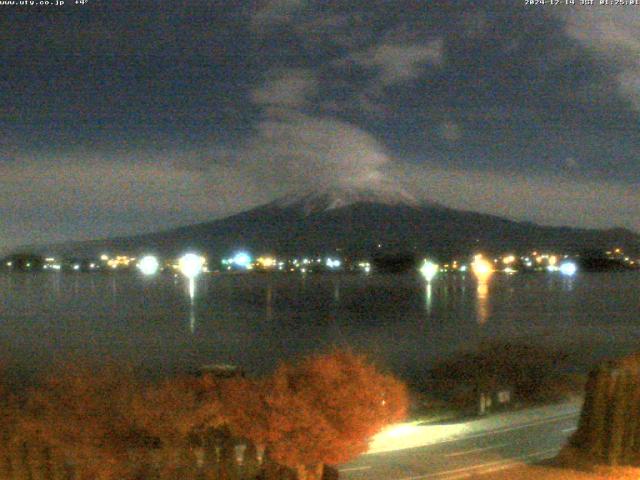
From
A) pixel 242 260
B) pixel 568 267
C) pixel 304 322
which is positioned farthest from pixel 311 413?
pixel 568 267

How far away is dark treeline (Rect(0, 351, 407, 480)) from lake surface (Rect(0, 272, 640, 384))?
7.13 metres

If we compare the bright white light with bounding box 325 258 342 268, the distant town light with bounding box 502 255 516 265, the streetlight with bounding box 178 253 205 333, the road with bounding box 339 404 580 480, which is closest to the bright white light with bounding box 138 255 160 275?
→ the streetlight with bounding box 178 253 205 333

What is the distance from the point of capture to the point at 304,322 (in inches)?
1665

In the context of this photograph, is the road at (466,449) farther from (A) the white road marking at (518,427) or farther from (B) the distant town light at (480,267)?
(B) the distant town light at (480,267)

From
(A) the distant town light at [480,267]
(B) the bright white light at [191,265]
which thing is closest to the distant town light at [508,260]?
(A) the distant town light at [480,267]

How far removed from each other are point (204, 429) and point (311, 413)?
1017mm

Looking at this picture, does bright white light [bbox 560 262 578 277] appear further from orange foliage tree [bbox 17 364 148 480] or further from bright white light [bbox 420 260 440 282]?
orange foliage tree [bbox 17 364 148 480]

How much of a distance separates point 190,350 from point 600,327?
19842 millimetres

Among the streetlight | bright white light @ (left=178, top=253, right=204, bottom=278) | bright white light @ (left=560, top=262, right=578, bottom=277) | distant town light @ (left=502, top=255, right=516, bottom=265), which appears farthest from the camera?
bright white light @ (left=178, top=253, right=204, bottom=278)

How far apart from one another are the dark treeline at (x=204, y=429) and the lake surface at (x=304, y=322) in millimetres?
7135

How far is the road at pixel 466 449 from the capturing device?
9.06 meters

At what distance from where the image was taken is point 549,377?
1911cm

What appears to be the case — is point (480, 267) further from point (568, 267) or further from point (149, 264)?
point (149, 264)

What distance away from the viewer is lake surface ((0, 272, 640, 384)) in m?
29.9
